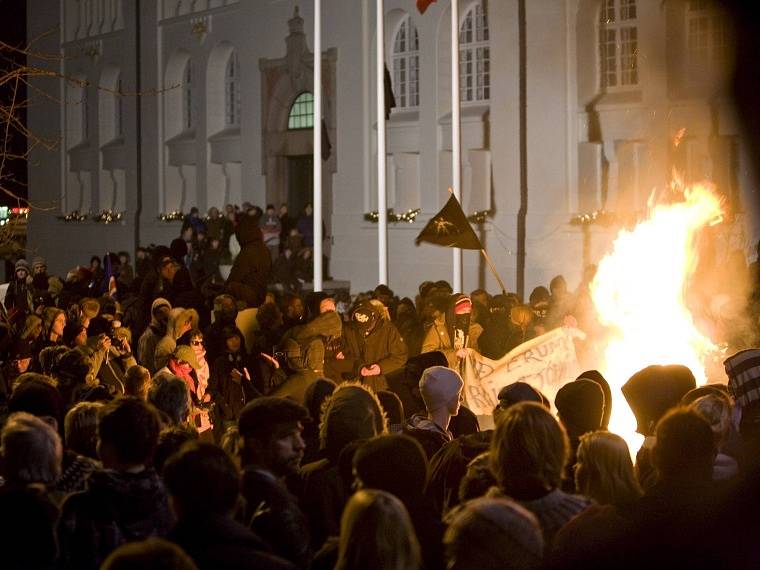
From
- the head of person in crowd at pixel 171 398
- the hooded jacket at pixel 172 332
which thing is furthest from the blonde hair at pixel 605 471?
the hooded jacket at pixel 172 332

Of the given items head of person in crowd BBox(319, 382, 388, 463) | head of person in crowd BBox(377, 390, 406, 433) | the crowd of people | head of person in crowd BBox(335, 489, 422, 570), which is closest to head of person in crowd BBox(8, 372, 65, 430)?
the crowd of people

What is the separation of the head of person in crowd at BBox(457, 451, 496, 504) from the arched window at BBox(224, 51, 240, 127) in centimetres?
2771

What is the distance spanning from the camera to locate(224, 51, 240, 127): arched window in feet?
109

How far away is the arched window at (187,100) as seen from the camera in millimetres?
35031

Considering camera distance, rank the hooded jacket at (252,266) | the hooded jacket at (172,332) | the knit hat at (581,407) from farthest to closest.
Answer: the hooded jacket at (252,266) → the hooded jacket at (172,332) → the knit hat at (581,407)

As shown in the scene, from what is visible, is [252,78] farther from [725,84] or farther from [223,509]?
[223,509]

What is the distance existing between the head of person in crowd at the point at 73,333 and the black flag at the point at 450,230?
523cm

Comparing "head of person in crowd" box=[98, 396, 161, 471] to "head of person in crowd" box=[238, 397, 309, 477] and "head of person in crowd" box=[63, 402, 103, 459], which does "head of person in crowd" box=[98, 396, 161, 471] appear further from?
"head of person in crowd" box=[63, 402, 103, 459]

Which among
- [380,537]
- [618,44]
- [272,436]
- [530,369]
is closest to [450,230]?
[530,369]

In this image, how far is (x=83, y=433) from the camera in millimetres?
6906

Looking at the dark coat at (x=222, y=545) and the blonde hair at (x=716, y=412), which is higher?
the blonde hair at (x=716, y=412)

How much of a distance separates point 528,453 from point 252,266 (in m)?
12.3

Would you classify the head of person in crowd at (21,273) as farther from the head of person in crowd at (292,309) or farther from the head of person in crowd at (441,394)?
the head of person in crowd at (441,394)

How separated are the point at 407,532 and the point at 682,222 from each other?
40.7 ft
